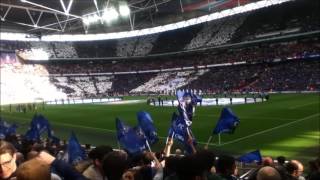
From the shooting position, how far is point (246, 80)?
2645 inches

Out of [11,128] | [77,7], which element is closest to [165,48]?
[77,7]

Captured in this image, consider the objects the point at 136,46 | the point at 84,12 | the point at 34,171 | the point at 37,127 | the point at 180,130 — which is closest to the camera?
the point at 34,171

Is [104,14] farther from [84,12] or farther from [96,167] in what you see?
[96,167]

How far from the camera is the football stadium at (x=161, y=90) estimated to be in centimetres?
619

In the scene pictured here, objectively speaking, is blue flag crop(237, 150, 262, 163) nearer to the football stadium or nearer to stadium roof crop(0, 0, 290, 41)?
the football stadium

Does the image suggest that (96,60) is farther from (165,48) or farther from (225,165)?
(225,165)

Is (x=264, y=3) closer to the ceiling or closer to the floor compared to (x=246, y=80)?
closer to the ceiling

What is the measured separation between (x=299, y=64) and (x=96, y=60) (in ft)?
178

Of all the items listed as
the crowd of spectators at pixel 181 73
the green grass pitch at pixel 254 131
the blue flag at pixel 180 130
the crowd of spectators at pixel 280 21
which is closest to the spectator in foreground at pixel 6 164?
the blue flag at pixel 180 130

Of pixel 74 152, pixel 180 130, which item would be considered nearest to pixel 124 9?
pixel 180 130

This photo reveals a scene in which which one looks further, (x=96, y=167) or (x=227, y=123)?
(x=227, y=123)

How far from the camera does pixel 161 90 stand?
78688mm

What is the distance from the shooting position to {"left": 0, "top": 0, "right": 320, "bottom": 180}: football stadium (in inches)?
244

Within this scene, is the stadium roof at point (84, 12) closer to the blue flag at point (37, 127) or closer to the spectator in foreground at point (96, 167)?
the blue flag at point (37, 127)
